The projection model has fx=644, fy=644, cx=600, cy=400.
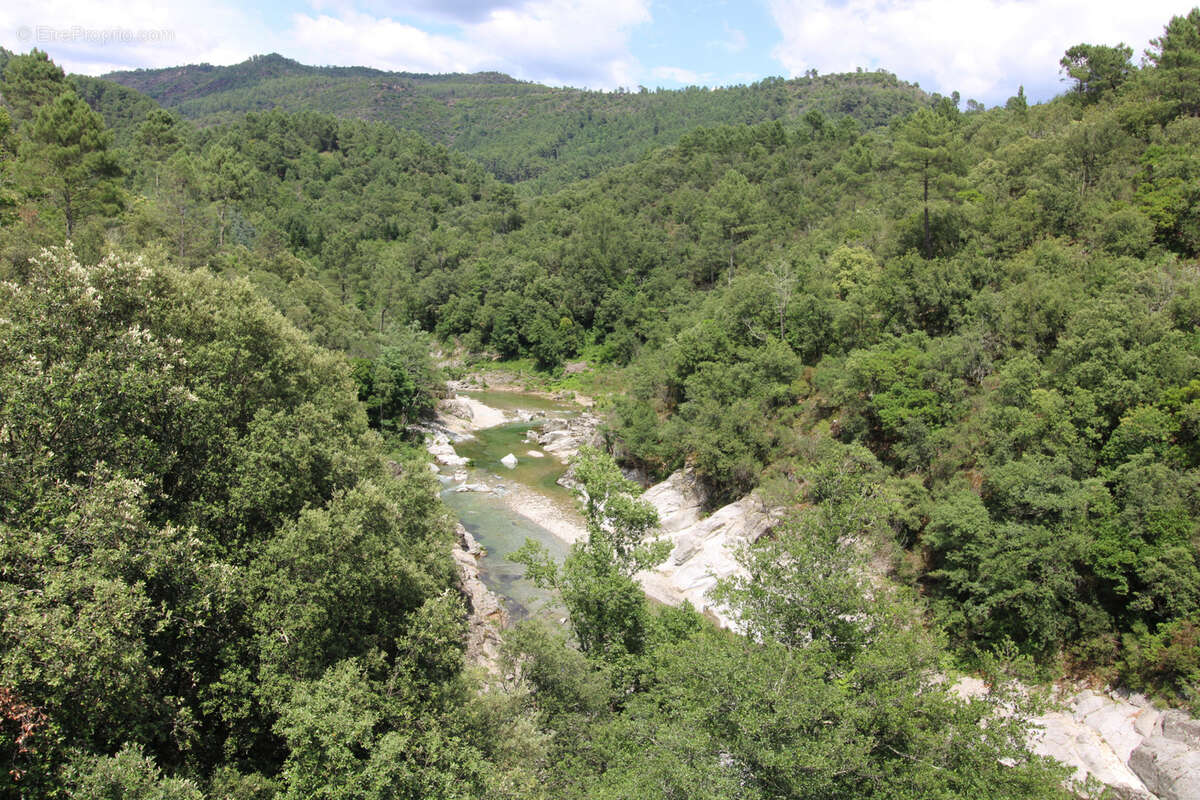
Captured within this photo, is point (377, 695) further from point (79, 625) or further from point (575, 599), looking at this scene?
point (575, 599)

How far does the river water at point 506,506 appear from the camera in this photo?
103ft

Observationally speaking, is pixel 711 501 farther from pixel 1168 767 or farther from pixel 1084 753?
pixel 1168 767

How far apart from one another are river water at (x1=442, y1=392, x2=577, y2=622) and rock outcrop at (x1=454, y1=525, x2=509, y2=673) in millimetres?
727

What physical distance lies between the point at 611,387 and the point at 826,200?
32.7 metres

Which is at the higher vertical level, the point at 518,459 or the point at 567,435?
the point at 567,435

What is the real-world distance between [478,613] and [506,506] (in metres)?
14.7

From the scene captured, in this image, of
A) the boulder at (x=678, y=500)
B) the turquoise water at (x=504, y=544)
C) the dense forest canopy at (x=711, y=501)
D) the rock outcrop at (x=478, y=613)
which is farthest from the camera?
the boulder at (x=678, y=500)

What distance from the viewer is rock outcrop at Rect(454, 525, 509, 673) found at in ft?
81.2

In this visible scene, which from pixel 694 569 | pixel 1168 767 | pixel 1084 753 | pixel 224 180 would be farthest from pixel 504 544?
pixel 224 180

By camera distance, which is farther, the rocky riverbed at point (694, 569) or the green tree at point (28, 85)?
the green tree at point (28, 85)

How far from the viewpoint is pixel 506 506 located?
4262 cm

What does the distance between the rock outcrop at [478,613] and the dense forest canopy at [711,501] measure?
4296 millimetres

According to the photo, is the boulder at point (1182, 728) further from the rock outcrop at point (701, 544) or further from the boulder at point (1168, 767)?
the rock outcrop at point (701, 544)

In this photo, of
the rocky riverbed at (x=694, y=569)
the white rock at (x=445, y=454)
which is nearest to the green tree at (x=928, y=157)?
the rocky riverbed at (x=694, y=569)
